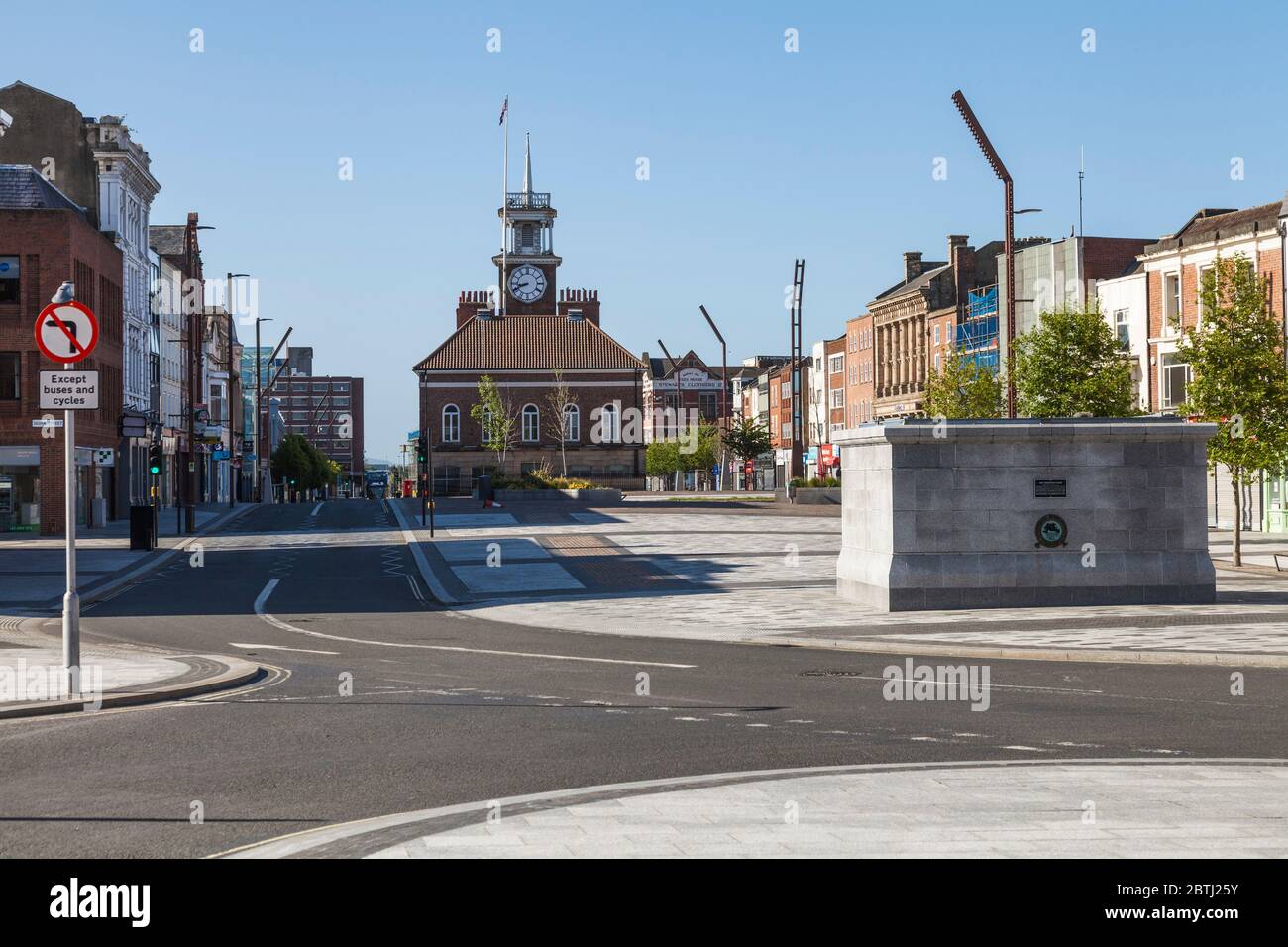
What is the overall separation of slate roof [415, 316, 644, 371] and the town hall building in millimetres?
71

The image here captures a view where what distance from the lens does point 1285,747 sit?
11.1 meters

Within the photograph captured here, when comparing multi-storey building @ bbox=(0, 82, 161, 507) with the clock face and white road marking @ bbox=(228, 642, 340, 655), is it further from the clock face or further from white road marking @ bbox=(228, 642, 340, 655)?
the clock face

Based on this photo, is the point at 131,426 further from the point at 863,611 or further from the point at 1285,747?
the point at 1285,747

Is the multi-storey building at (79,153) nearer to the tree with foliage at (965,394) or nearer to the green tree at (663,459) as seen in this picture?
the tree with foliage at (965,394)

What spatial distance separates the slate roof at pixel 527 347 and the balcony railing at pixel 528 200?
37.8ft

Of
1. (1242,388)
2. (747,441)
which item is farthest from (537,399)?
(1242,388)

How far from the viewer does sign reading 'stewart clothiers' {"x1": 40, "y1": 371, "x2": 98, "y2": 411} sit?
49.2ft

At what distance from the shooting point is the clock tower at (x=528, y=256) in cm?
11950

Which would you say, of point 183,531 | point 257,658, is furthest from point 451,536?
point 257,658

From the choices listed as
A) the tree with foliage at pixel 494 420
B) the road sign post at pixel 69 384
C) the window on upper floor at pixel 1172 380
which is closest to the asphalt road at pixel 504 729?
the road sign post at pixel 69 384

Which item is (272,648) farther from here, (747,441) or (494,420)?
(494,420)

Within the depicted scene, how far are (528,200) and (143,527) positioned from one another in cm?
8338

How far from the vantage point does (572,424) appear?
110m

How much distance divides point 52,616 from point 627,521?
28.2 meters
